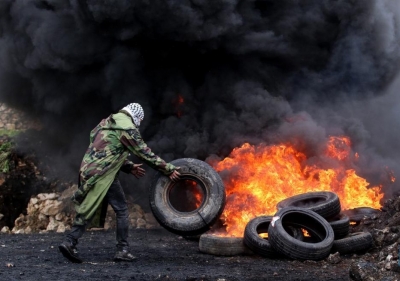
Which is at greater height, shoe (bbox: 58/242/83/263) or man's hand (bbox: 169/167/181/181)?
man's hand (bbox: 169/167/181/181)

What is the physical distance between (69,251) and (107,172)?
1155mm

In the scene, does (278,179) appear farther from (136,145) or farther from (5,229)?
(5,229)

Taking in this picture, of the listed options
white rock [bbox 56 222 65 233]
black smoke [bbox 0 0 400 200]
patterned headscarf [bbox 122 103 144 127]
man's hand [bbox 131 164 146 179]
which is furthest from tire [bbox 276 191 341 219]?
white rock [bbox 56 222 65 233]

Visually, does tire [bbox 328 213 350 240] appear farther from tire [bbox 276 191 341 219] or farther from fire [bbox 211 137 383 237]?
fire [bbox 211 137 383 237]

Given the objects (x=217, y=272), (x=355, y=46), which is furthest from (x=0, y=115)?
(x=217, y=272)

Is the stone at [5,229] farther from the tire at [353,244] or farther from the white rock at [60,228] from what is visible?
the tire at [353,244]

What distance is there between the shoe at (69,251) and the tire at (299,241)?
2.79 meters

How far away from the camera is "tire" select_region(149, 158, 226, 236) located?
25.7 feet

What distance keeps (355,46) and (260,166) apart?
4322mm

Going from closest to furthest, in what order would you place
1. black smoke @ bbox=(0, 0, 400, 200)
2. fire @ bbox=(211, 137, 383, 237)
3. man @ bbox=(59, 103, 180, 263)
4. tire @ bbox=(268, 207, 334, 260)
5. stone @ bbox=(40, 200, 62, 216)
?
man @ bbox=(59, 103, 180, 263) → tire @ bbox=(268, 207, 334, 260) → fire @ bbox=(211, 137, 383, 237) → black smoke @ bbox=(0, 0, 400, 200) → stone @ bbox=(40, 200, 62, 216)

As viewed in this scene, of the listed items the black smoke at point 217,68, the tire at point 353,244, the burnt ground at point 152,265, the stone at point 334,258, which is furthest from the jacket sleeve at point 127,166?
the black smoke at point 217,68

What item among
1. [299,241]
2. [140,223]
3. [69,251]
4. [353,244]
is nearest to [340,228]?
[353,244]

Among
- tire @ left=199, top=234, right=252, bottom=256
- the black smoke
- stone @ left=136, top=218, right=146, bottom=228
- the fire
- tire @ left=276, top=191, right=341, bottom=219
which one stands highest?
the black smoke

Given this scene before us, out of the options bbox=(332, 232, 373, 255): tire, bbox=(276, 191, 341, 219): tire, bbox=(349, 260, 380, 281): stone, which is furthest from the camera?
bbox=(276, 191, 341, 219): tire
